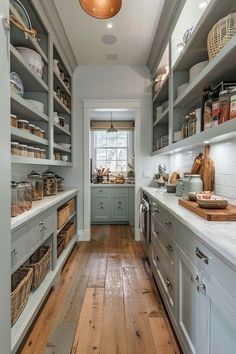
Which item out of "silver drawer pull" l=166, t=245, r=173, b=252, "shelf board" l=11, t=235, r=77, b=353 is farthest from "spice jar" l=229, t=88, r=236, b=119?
"shelf board" l=11, t=235, r=77, b=353

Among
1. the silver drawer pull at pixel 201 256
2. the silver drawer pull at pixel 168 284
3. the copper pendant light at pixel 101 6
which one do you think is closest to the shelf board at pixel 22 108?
the copper pendant light at pixel 101 6

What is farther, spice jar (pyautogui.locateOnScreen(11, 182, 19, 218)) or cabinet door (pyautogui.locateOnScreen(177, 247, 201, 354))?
spice jar (pyautogui.locateOnScreen(11, 182, 19, 218))

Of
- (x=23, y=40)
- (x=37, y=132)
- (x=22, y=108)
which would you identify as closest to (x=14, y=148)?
(x=22, y=108)

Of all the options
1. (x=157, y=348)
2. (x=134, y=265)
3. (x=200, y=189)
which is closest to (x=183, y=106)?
(x=200, y=189)

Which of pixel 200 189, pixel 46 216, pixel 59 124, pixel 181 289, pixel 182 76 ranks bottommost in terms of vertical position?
pixel 181 289

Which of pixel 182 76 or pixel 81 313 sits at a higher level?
pixel 182 76

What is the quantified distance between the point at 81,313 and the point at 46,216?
0.85m

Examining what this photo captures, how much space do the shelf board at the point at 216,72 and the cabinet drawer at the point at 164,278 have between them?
1406 mm

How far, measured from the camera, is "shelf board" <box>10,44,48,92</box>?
1671 millimetres

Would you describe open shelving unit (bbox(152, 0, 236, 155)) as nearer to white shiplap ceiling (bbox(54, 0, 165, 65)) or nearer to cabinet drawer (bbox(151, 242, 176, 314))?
white shiplap ceiling (bbox(54, 0, 165, 65))

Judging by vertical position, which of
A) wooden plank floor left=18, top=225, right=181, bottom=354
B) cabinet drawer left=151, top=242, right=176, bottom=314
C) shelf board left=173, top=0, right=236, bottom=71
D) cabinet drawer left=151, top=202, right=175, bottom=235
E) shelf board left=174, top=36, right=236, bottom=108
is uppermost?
shelf board left=173, top=0, right=236, bottom=71

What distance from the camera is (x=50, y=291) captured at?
230 cm

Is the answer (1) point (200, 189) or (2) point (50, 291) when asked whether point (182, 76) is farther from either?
(2) point (50, 291)

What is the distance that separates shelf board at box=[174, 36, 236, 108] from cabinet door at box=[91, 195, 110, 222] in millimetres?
3307
